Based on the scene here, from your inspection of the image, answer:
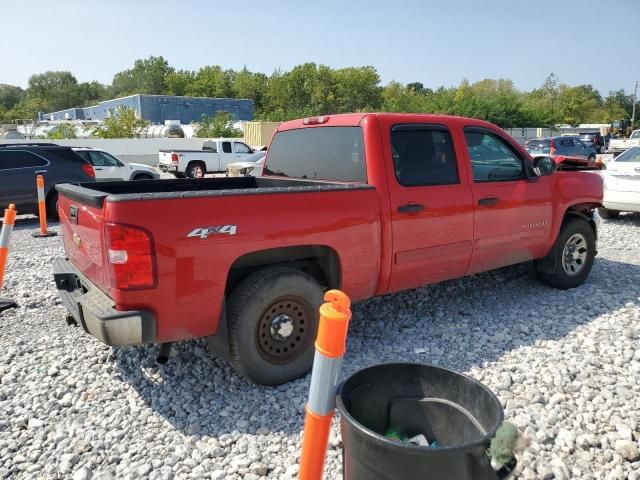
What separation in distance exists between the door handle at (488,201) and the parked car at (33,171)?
31.8 feet

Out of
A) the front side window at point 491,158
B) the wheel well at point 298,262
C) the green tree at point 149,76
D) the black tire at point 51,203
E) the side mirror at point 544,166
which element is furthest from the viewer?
the green tree at point 149,76

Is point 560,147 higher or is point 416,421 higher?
point 560,147

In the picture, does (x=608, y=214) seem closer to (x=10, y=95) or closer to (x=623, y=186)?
(x=623, y=186)

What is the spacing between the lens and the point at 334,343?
1.74 meters

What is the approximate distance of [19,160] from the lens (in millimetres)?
10820

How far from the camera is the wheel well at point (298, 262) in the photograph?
11.5 ft

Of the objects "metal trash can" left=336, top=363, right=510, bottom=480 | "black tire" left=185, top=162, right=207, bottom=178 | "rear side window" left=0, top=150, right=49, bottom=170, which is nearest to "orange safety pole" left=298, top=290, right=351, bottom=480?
"metal trash can" left=336, top=363, right=510, bottom=480

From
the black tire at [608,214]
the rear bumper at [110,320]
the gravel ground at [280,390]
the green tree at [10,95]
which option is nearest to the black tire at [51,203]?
the gravel ground at [280,390]

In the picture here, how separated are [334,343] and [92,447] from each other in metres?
2.10

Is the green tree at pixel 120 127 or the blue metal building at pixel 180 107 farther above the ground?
the blue metal building at pixel 180 107

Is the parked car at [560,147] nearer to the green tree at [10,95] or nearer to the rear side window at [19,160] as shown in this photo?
the rear side window at [19,160]

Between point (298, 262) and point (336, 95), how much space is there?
75501 millimetres

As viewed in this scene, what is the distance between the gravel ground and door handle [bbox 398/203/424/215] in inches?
46.6

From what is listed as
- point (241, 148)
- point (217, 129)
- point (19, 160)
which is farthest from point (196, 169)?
point (217, 129)
